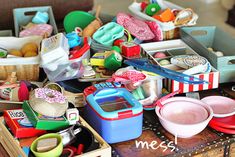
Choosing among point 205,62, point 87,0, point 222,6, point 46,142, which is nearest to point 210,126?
point 205,62

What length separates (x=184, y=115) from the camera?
1.29 meters

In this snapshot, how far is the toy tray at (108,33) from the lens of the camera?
1.59 metres

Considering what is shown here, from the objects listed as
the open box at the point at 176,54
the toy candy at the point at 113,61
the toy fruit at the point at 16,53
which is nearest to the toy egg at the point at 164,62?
the open box at the point at 176,54

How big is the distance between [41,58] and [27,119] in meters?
0.26

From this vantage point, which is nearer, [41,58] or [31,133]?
[31,133]

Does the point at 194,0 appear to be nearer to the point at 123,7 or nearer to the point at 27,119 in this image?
the point at 123,7

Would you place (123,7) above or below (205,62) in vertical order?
below

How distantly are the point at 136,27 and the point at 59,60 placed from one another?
15.6 inches

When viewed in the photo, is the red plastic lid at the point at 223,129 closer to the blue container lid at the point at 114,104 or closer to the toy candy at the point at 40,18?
the blue container lid at the point at 114,104

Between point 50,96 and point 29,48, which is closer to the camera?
point 50,96

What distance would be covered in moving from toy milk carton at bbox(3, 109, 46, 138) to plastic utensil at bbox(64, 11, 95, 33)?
0.62m

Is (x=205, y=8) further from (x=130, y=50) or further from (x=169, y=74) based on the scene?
(x=169, y=74)

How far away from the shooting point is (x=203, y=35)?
1674 millimetres

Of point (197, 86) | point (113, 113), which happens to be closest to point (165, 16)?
point (197, 86)
